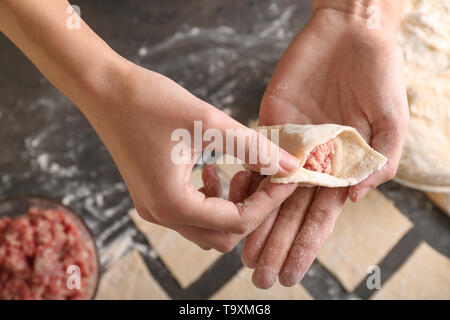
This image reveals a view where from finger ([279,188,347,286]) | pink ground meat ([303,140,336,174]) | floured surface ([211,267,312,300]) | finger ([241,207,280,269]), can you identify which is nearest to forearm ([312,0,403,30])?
pink ground meat ([303,140,336,174])

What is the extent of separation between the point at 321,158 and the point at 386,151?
192 mm

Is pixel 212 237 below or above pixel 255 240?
above

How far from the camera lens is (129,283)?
1.62m

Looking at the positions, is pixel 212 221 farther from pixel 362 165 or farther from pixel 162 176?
pixel 362 165

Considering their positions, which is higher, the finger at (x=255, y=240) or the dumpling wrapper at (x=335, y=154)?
the dumpling wrapper at (x=335, y=154)

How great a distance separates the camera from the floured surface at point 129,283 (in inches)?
63.5

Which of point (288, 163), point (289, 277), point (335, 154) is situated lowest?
point (289, 277)

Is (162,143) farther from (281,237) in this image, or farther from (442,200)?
(442,200)

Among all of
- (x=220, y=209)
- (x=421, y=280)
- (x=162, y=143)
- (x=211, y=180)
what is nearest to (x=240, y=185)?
(x=211, y=180)

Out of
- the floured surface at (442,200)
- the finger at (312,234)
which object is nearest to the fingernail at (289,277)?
the finger at (312,234)

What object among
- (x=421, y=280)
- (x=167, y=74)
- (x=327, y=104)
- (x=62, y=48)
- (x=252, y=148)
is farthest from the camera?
(x=167, y=74)

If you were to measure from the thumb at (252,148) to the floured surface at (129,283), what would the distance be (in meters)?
0.87

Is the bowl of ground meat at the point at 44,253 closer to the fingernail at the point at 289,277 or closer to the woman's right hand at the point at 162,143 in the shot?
the woman's right hand at the point at 162,143

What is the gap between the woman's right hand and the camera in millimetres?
931
